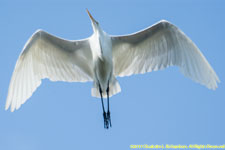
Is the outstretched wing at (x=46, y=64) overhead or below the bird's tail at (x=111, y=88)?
overhead

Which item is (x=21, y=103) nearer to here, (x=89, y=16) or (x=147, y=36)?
(x=89, y=16)

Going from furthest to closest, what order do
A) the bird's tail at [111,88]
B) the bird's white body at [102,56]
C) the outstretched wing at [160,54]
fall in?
the bird's tail at [111,88], the outstretched wing at [160,54], the bird's white body at [102,56]

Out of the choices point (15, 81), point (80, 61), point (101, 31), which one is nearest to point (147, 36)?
point (101, 31)

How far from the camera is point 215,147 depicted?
4.88m

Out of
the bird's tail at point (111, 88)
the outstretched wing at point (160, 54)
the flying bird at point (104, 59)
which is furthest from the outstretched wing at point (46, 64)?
the outstretched wing at point (160, 54)

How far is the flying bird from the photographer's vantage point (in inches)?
268

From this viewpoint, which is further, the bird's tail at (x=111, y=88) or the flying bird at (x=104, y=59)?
the bird's tail at (x=111, y=88)

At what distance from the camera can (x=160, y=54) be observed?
736cm

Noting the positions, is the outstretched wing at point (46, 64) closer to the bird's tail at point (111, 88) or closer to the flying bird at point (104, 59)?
the flying bird at point (104, 59)

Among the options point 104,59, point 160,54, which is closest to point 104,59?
point 104,59

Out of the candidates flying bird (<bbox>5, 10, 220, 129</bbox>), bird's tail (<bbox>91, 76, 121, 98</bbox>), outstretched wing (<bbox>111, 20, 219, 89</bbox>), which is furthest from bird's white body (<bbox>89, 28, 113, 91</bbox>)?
outstretched wing (<bbox>111, 20, 219, 89</bbox>)

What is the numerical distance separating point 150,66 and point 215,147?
9.52ft

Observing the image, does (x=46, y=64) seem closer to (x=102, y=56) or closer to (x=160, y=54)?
(x=102, y=56)

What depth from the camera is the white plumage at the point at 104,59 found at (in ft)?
22.3
